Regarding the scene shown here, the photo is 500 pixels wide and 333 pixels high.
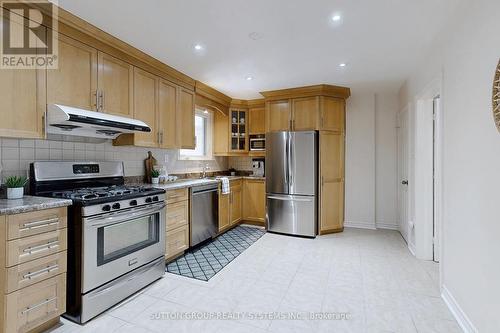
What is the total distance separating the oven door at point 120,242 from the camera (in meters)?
1.97

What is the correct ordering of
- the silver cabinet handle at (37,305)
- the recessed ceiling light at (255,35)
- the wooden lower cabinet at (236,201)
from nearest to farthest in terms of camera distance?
the silver cabinet handle at (37,305), the recessed ceiling light at (255,35), the wooden lower cabinet at (236,201)

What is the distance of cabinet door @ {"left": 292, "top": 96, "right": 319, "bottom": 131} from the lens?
4.11 metres

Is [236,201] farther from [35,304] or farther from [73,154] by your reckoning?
[35,304]

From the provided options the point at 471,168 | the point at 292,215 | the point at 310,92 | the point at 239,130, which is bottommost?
the point at 292,215

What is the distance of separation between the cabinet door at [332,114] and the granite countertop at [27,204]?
3582 millimetres

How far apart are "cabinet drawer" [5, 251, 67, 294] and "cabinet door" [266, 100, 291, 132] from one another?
11.2 ft

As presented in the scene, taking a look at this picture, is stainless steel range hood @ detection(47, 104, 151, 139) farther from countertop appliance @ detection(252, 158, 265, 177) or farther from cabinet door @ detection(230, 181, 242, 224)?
countertop appliance @ detection(252, 158, 265, 177)

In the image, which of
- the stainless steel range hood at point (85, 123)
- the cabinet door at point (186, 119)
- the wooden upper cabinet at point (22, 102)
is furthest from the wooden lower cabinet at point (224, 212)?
the wooden upper cabinet at point (22, 102)

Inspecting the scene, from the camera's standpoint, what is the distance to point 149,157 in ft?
11.2

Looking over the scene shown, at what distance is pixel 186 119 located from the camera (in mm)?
3730

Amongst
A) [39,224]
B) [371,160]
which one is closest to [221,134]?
[371,160]

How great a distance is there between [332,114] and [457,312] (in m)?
3.02

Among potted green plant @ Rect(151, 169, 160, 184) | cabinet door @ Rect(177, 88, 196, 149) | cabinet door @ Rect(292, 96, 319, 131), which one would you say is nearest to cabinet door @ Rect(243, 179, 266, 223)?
cabinet door @ Rect(292, 96, 319, 131)

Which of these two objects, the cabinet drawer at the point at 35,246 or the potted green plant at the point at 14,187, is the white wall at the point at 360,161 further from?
the potted green plant at the point at 14,187
